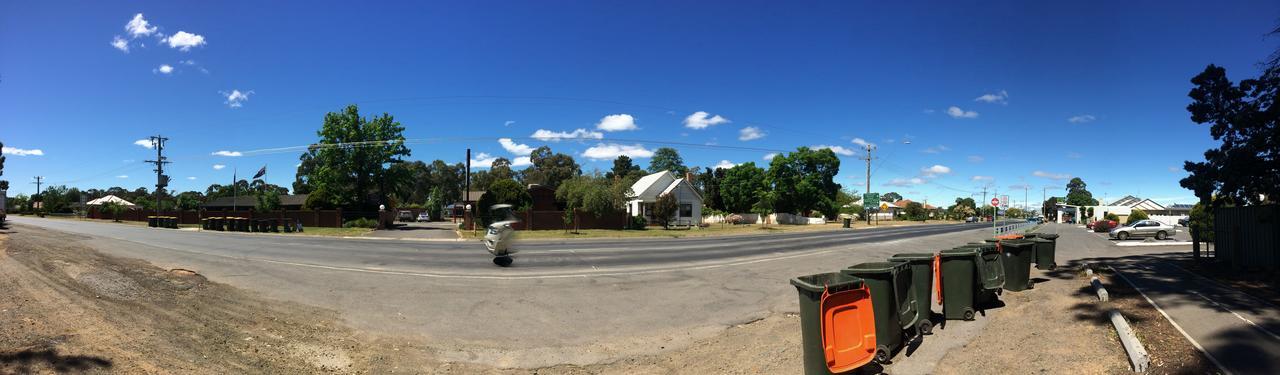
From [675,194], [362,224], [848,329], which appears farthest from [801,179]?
[848,329]

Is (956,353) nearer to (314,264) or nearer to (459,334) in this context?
(459,334)

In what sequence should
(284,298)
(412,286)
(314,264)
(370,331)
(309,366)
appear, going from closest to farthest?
(309,366)
(370,331)
(284,298)
(412,286)
(314,264)

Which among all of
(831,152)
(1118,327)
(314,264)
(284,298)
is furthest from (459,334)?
(831,152)

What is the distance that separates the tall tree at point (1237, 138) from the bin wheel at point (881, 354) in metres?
12.4

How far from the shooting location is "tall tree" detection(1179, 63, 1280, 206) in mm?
11172

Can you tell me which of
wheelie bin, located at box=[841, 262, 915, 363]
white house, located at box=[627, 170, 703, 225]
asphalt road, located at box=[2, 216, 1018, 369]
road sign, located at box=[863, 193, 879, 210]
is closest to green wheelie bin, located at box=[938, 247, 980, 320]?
wheelie bin, located at box=[841, 262, 915, 363]

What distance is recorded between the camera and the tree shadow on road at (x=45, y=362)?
429cm

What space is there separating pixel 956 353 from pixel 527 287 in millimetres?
7880

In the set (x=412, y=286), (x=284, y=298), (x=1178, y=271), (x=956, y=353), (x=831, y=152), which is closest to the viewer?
(x=956, y=353)

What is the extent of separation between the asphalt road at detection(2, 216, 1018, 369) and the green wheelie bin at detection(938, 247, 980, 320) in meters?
2.45

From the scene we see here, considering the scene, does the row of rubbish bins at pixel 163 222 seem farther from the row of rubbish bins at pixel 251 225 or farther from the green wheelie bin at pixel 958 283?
the green wheelie bin at pixel 958 283

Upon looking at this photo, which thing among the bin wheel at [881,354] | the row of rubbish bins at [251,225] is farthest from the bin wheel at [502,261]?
the row of rubbish bins at [251,225]

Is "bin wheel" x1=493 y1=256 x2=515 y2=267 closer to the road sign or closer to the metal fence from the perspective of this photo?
the metal fence

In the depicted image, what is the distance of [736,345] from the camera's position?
6.64 meters
